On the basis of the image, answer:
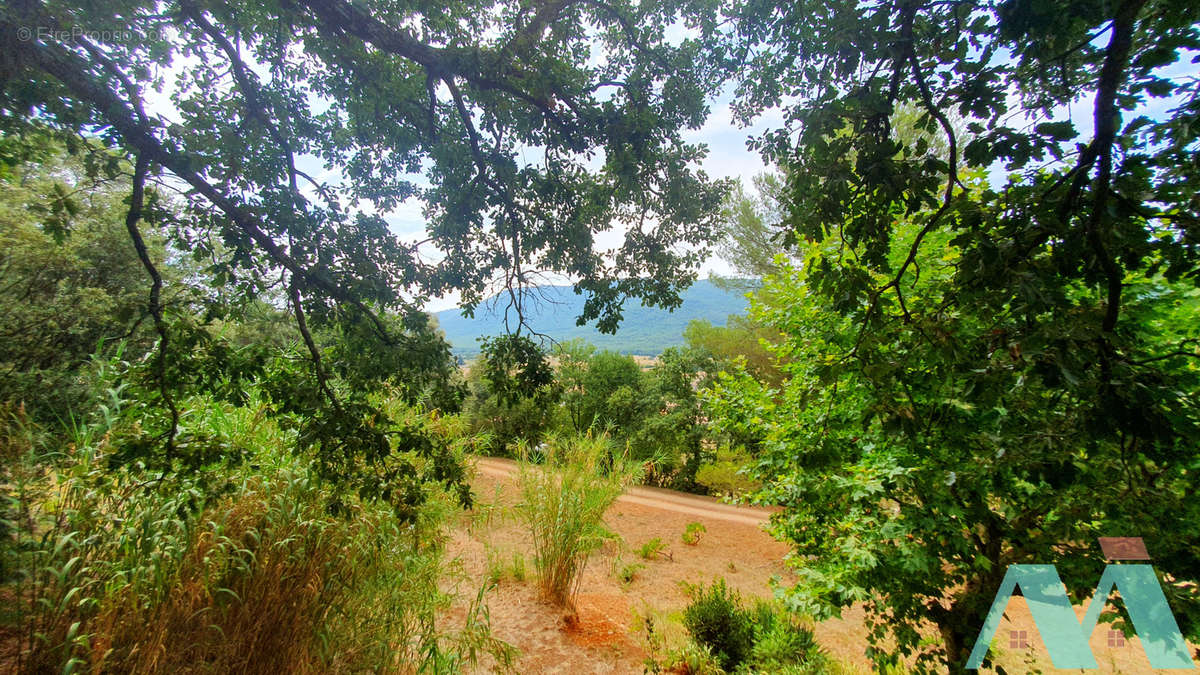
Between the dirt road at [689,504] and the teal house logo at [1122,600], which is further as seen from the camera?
the dirt road at [689,504]

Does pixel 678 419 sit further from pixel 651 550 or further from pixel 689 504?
pixel 651 550

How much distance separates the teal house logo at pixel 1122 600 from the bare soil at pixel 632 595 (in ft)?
1.20

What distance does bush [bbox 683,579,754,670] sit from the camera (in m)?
4.55

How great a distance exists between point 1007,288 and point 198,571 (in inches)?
172

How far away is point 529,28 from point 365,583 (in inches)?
193


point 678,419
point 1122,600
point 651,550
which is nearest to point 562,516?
point 651,550

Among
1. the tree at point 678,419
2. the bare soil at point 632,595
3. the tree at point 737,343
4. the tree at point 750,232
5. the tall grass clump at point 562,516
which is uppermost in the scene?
the tree at point 750,232

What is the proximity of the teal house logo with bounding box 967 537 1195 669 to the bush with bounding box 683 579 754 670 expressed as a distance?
2121 millimetres

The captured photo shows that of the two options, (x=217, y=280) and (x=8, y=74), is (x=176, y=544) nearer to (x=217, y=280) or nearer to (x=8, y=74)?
(x=217, y=280)

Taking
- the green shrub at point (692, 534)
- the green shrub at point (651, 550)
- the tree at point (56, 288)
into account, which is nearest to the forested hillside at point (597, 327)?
the green shrub at point (651, 550)

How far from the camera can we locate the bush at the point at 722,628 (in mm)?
4547

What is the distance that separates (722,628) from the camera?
15.7 feet

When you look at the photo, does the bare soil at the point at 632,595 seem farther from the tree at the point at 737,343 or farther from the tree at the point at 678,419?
the tree at the point at 737,343

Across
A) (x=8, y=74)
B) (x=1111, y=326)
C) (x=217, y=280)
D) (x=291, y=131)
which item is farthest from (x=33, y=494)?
(x=1111, y=326)
